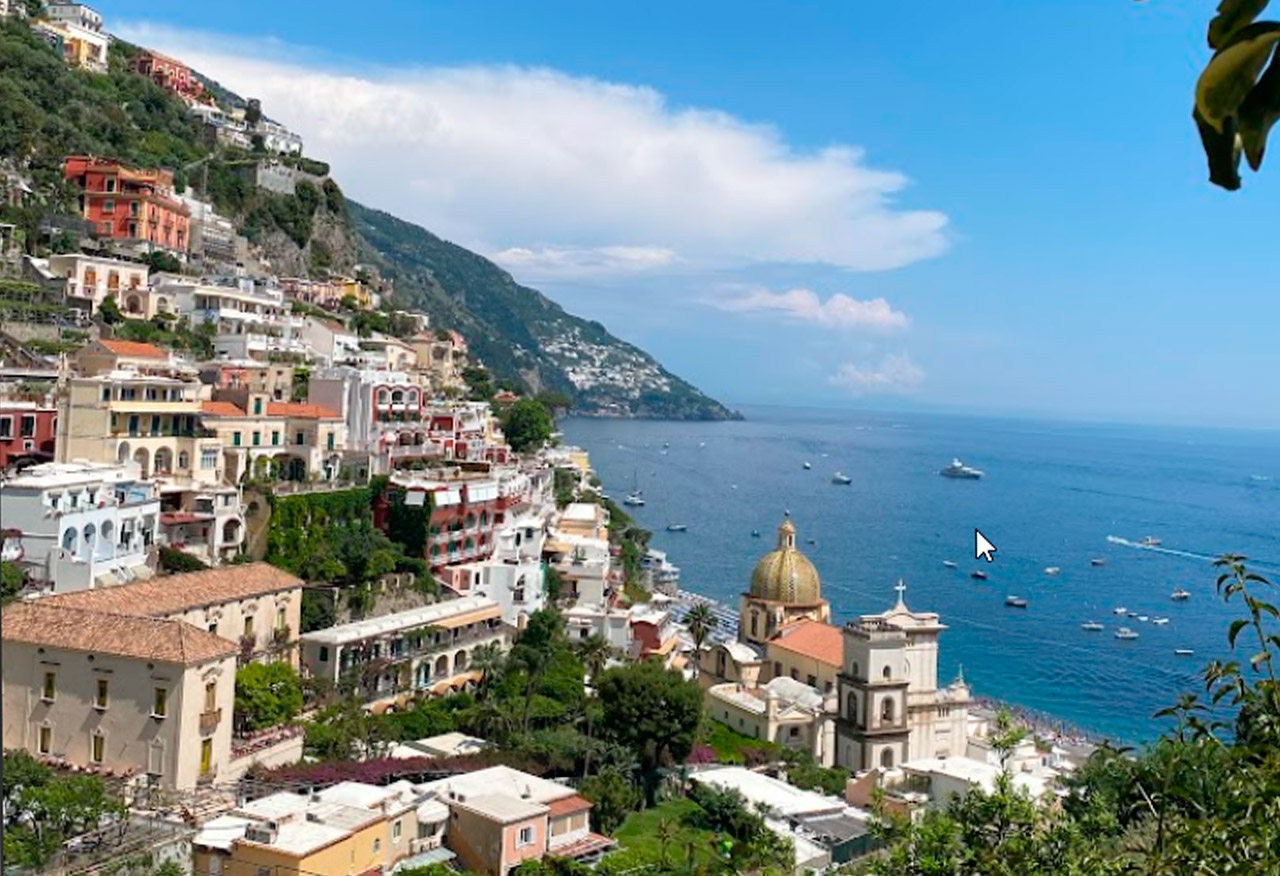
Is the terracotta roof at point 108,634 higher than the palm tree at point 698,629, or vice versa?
the terracotta roof at point 108,634

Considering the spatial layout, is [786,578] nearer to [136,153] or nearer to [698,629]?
[698,629]

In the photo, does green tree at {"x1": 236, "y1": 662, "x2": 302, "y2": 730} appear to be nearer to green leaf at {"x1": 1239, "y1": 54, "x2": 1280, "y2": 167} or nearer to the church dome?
the church dome

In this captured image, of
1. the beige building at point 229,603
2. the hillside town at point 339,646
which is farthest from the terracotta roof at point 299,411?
the beige building at point 229,603

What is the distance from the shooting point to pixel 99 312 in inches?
1458

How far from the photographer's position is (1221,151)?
1.62 meters

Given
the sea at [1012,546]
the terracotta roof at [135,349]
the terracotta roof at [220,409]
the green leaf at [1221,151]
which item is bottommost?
the sea at [1012,546]

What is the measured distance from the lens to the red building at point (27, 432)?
26.0m

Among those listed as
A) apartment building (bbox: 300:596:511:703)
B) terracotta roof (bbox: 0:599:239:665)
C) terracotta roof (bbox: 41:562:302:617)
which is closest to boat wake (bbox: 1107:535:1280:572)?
apartment building (bbox: 300:596:511:703)

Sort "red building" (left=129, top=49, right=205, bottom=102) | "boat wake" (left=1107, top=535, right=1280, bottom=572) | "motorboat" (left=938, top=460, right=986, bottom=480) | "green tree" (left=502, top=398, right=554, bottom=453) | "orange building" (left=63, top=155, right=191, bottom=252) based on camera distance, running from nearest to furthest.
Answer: "orange building" (left=63, top=155, right=191, bottom=252)
"green tree" (left=502, top=398, right=554, bottom=453)
"red building" (left=129, top=49, right=205, bottom=102)
"boat wake" (left=1107, top=535, right=1280, bottom=572)
"motorboat" (left=938, top=460, right=986, bottom=480)

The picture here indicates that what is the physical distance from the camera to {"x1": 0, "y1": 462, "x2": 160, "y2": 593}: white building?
73.2 ft

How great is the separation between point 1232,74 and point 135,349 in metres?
33.5

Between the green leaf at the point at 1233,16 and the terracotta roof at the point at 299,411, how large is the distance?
31859mm

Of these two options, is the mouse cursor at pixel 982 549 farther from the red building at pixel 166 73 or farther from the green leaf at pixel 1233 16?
the green leaf at pixel 1233 16

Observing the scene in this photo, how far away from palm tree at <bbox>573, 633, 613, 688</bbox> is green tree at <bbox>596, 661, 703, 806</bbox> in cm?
508
